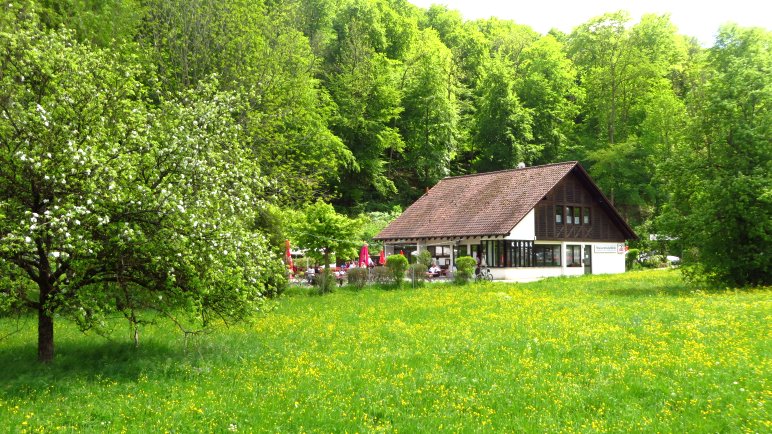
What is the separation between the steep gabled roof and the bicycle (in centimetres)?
239

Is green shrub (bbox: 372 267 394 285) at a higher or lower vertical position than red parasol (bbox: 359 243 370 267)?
lower

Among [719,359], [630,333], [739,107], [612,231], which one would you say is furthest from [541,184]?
[719,359]

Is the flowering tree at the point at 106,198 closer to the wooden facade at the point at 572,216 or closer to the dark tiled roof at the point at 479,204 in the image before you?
the dark tiled roof at the point at 479,204

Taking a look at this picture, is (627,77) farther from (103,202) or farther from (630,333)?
(103,202)

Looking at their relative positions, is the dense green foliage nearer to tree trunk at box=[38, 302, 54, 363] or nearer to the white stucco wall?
the white stucco wall

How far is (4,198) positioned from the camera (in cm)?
1281

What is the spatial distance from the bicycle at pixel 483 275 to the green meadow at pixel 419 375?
56.8ft

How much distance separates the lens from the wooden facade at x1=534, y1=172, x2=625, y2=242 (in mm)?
44625

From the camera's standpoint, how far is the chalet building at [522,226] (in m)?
42.6

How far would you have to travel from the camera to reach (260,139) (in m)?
27.6

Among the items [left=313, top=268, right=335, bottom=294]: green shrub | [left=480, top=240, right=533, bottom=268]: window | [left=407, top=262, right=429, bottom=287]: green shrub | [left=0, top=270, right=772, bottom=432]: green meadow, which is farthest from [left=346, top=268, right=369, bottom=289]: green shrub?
[left=0, top=270, right=772, bottom=432]: green meadow

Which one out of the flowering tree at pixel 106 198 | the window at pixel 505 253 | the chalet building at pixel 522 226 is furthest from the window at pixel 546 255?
the flowering tree at pixel 106 198

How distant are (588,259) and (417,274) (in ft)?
61.1

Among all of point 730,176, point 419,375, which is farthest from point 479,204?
point 419,375
